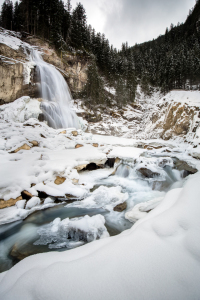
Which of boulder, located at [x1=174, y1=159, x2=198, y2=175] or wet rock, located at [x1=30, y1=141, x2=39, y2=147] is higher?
wet rock, located at [x1=30, y1=141, x2=39, y2=147]

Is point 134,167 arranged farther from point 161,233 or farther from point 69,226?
point 161,233

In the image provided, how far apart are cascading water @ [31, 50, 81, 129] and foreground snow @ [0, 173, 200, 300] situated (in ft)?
43.2

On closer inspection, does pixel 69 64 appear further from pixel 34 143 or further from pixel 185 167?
pixel 185 167

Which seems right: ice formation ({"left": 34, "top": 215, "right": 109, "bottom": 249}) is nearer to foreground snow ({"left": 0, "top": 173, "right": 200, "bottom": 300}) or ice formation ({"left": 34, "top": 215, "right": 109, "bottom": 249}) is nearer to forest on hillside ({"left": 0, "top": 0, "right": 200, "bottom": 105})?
foreground snow ({"left": 0, "top": 173, "right": 200, "bottom": 300})

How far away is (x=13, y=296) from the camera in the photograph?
3.77 feet

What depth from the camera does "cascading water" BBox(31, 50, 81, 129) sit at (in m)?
13.5

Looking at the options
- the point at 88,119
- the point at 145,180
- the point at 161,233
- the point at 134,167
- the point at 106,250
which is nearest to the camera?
the point at 106,250

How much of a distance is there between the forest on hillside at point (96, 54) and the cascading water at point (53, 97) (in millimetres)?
5575

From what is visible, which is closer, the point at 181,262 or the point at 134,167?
the point at 181,262

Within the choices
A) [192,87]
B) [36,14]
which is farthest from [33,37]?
[192,87]

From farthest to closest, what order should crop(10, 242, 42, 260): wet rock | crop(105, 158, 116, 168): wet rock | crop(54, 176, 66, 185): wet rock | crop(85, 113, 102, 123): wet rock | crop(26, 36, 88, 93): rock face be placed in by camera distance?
1. crop(85, 113, 102, 123): wet rock
2. crop(26, 36, 88, 93): rock face
3. crop(105, 158, 116, 168): wet rock
4. crop(54, 176, 66, 185): wet rock
5. crop(10, 242, 42, 260): wet rock

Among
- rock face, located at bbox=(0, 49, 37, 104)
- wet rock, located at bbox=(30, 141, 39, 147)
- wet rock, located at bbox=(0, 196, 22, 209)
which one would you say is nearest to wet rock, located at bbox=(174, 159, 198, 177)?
wet rock, located at bbox=(0, 196, 22, 209)

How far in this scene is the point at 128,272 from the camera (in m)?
1.20

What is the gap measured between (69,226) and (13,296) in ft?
5.54
